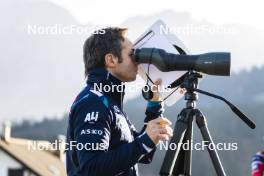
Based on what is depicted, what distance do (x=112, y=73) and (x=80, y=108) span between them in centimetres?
30

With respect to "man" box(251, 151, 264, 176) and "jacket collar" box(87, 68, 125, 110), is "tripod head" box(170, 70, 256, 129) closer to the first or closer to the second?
"jacket collar" box(87, 68, 125, 110)

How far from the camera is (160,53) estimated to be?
3.01m

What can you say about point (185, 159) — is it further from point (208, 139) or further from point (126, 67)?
point (126, 67)

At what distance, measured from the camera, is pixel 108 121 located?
300 centimetres

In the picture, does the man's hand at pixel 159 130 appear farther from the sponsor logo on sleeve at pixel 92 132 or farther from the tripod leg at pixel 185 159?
the sponsor logo on sleeve at pixel 92 132

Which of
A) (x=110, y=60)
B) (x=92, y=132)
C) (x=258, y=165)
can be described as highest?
(x=110, y=60)

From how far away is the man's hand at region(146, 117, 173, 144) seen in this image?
2861 mm

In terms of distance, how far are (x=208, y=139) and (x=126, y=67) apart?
583 mm

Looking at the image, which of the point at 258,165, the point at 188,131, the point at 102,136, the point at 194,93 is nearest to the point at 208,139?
the point at 188,131

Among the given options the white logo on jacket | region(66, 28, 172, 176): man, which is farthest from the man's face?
the white logo on jacket

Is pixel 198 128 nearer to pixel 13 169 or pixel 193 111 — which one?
pixel 193 111

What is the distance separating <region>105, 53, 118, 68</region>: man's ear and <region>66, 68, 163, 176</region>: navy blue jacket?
0.04 m

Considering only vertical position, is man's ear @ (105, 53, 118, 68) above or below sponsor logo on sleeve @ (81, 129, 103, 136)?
above

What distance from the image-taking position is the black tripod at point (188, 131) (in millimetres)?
2816
